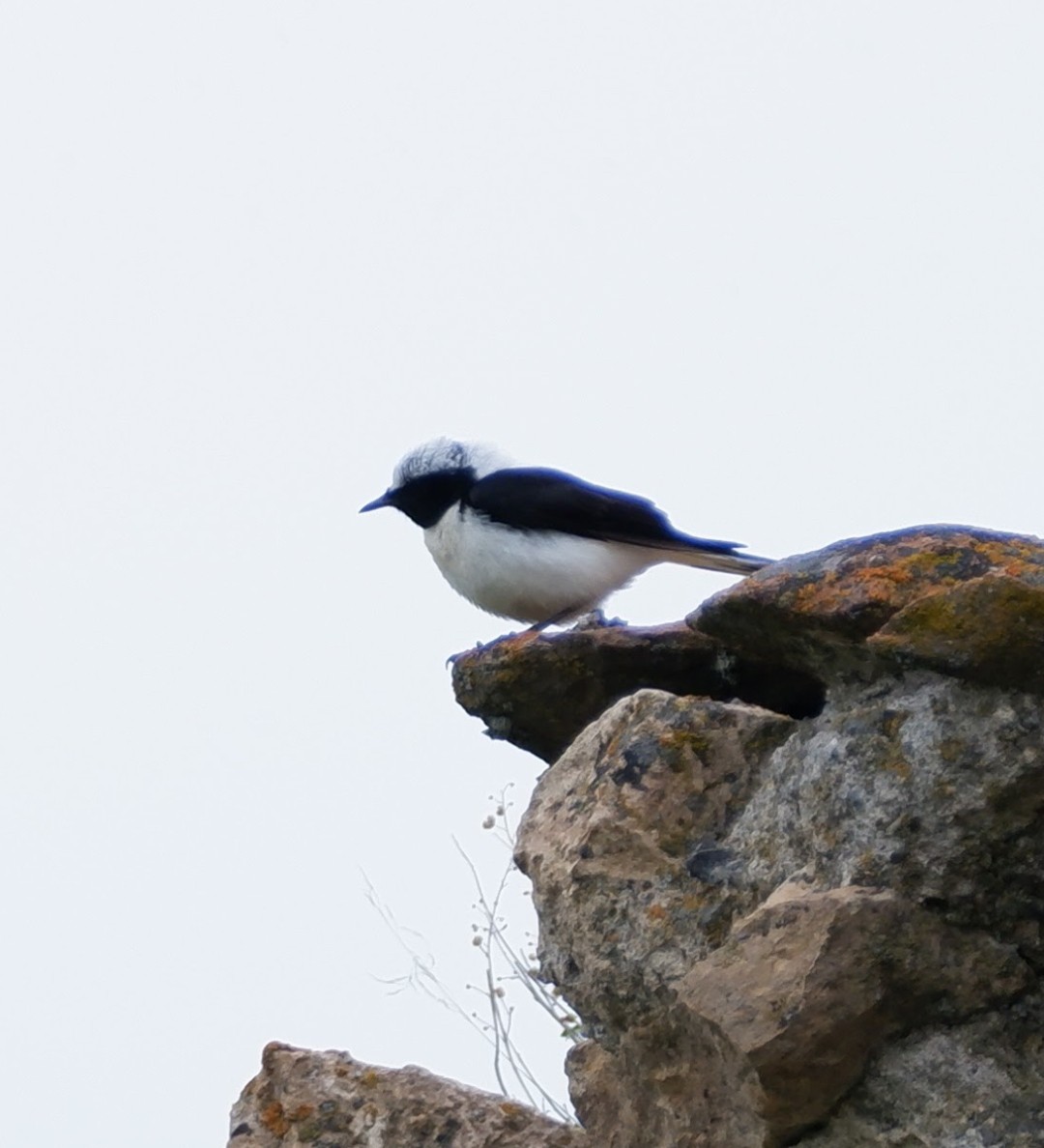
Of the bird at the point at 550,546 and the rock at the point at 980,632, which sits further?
the bird at the point at 550,546

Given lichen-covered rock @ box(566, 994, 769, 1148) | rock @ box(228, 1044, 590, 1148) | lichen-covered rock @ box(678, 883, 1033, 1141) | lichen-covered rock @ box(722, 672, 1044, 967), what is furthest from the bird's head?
lichen-covered rock @ box(678, 883, 1033, 1141)

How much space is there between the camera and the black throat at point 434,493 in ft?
26.1

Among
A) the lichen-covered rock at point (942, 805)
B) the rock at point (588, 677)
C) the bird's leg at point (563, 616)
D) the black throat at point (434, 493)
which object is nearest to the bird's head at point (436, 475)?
the black throat at point (434, 493)

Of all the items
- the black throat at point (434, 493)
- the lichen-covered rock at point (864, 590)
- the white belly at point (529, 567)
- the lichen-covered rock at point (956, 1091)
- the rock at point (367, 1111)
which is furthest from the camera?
the black throat at point (434, 493)

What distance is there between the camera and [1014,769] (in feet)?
10.5

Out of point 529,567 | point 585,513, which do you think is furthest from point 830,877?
point 585,513

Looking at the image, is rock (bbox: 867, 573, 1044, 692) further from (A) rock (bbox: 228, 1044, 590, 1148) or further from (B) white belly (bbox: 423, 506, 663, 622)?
(B) white belly (bbox: 423, 506, 663, 622)

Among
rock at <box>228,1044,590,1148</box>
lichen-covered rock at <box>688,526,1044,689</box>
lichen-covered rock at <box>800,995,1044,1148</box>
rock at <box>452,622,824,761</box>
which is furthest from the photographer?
rock at <box>452,622,824,761</box>

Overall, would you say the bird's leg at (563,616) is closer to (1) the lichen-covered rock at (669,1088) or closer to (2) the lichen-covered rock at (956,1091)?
(1) the lichen-covered rock at (669,1088)

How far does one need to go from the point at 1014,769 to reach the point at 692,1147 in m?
1.05

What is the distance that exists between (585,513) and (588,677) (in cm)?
288

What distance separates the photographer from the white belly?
736cm

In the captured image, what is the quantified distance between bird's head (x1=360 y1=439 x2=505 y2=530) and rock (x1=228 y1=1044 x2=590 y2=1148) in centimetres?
390

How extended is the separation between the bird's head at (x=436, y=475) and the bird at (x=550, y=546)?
0.09m
